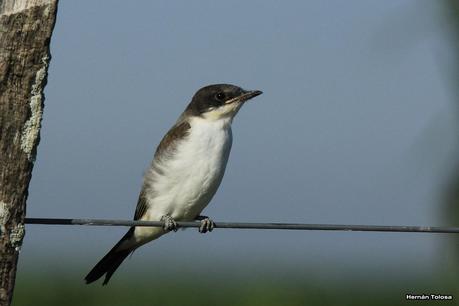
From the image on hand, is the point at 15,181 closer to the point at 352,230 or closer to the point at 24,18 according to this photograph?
the point at 24,18

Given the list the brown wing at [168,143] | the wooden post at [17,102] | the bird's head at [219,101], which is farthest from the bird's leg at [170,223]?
the wooden post at [17,102]

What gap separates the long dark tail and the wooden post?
9.98ft

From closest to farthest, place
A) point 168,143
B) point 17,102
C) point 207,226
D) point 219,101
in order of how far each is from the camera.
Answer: point 17,102 → point 207,226 → point 168,143 → point 219,101

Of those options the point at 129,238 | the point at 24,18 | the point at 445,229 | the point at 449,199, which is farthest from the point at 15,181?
the point at 449,199

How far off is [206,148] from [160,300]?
4842 millimetres

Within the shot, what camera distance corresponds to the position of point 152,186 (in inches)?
287

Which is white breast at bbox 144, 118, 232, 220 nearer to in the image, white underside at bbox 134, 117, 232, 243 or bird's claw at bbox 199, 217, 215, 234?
white underside at bbox 134, 117, 232, 243

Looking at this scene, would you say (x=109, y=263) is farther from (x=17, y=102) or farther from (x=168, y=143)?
(x=17, y=102)

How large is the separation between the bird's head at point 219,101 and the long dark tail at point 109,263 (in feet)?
3.43

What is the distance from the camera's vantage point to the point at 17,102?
426 cm

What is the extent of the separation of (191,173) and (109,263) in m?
1.02

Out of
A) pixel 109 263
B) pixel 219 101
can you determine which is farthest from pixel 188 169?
pixel 109 263

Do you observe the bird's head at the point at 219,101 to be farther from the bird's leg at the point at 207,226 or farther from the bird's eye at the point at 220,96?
the bird's leg at the point at 207,226

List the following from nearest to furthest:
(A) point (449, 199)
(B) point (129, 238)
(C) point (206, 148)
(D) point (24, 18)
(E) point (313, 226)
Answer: (D) point (24, 18) < (E) point (313, 226) < (C) point (206, 148) < (B) point (129, 238) < (A) point (449, 199)
